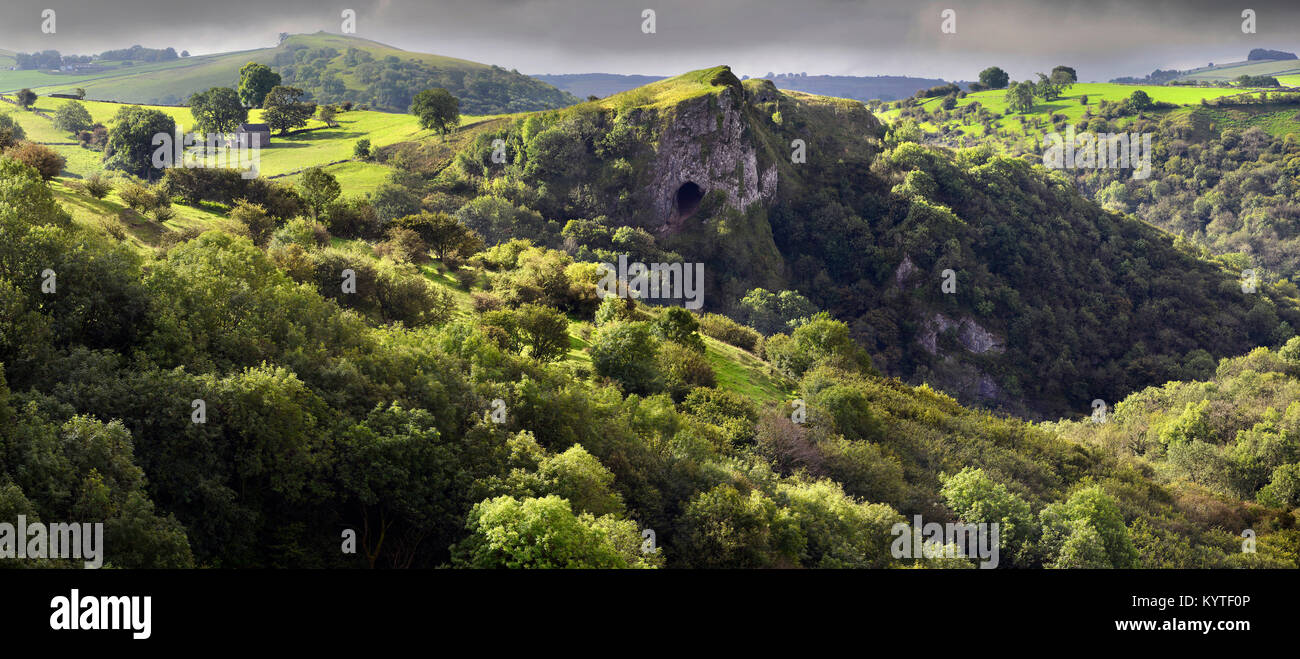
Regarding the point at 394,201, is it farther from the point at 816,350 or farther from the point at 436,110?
the point at 816,350

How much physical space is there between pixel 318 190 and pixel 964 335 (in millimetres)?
72313

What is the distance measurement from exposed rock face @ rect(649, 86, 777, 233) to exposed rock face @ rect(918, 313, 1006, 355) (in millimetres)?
27320

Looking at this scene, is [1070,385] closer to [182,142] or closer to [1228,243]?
[1228,243]

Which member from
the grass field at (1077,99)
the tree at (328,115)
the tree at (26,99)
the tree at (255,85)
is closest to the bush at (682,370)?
the tree at (328,115)

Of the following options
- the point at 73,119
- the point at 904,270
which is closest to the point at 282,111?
the point at 73,119

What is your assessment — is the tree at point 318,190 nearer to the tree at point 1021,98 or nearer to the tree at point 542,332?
the tree at point 542,332

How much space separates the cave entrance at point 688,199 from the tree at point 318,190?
49868 mm

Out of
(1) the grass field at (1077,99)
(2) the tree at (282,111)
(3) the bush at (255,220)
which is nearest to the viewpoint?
(3) the bush at (255,220)

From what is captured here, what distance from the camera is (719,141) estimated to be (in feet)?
274

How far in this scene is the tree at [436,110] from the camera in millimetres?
92562

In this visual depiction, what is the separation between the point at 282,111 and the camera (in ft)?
294

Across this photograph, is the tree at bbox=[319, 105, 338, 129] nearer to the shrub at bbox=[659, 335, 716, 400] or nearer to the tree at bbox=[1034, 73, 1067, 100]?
the shrub at bbox=[659, 335, 716, 400]

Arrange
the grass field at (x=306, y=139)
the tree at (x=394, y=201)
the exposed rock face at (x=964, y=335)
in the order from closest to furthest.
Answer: the tree at (x=394, y=201)
the grass field at (x=306, y=139)
the exposed rock face at (x=964, y=335)

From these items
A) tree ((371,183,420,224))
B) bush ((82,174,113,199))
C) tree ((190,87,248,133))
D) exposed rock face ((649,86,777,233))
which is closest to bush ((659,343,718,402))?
bush ((82,174,113,199))
